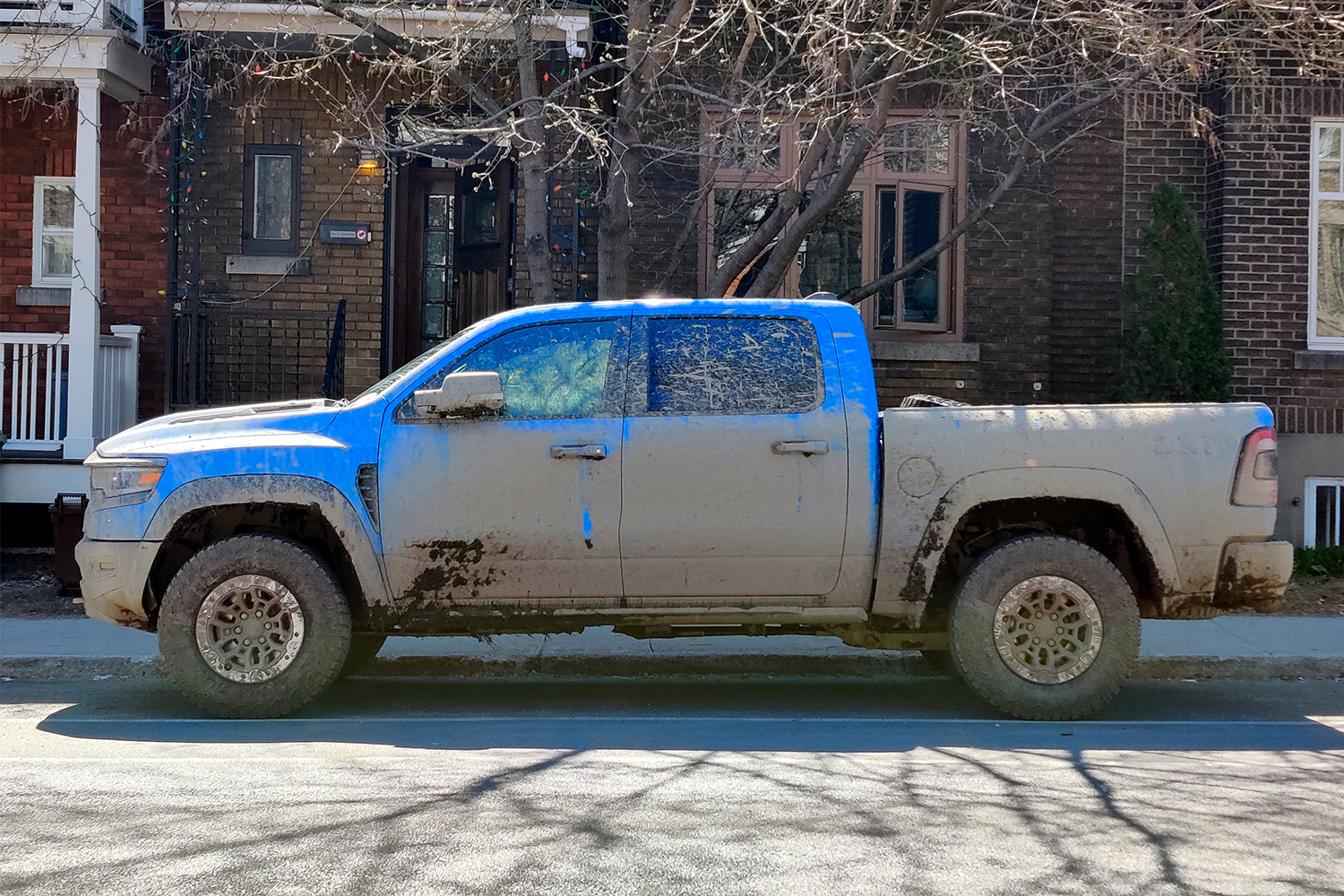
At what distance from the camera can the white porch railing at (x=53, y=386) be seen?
36.4 feet

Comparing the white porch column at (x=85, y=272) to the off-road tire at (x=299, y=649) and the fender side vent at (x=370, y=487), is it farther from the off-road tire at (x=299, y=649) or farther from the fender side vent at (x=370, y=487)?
the fender side vent at (x=370, y=487)

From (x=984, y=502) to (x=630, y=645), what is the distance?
2.51m

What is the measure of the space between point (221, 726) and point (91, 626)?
2958 mm

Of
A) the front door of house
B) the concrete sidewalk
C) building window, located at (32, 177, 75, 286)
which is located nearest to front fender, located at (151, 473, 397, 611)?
the concrete sidewalk

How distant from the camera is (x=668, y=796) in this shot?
4852 mm

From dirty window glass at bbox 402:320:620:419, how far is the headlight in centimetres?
129

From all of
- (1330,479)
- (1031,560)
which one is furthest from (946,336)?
(1031,560)

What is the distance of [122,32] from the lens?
36.9ft

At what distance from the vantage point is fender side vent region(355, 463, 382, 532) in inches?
244

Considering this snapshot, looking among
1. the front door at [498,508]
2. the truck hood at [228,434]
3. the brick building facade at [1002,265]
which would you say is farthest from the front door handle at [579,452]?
the brick building facade at [1002,265]

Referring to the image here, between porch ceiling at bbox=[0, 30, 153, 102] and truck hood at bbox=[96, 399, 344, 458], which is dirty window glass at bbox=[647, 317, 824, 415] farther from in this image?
porch ceiling at bbox=[0, 30, 153, 102]

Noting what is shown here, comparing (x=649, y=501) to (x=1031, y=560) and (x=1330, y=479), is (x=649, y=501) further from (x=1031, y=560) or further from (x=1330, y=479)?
(x=1330, y=479)

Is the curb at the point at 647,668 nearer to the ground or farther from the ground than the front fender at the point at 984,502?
nearer to the ground

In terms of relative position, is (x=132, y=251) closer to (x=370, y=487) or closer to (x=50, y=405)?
(x=50, y=405)
